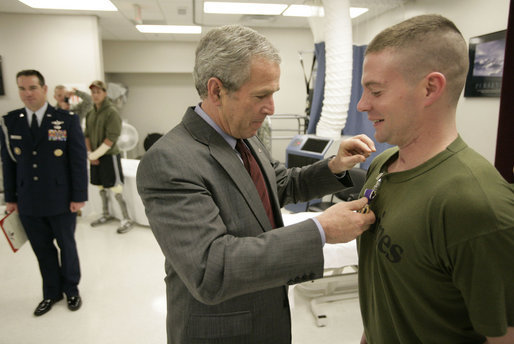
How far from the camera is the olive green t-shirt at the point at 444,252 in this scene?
721 mm

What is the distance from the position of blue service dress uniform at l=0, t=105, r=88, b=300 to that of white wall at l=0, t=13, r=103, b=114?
3.56 meters

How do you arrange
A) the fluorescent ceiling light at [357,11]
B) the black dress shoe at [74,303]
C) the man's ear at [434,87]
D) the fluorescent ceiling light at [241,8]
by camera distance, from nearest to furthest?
the man's ear at [434,87]
the black dress shoe at [74,303]
the fluorescent ceiling light at [241,8]
the fluorescent ceiling light at [357,11]

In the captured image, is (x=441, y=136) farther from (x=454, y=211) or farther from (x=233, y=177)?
(x=233, y=177)

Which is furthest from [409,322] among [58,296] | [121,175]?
[121,175]

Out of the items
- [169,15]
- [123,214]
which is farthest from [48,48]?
[123,214]

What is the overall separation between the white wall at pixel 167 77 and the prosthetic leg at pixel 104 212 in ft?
12.8

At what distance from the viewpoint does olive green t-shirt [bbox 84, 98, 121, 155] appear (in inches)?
160

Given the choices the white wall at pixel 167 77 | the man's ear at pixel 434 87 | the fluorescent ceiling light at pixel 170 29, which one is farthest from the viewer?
the white wall at pixel 167 77

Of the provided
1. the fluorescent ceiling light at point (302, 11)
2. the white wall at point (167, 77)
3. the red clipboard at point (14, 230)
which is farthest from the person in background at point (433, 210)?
the white wall at point (167, 77)

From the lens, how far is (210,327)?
41.4 inches

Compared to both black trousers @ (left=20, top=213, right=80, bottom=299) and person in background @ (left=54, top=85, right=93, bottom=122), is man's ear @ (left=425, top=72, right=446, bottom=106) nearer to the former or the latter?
black trousers @ (left=20, top=213, right=80, bottom=299)

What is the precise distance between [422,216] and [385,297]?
28 centimetres

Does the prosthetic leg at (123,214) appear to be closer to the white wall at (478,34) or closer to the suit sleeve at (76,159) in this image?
the suit sleeve at (76,159)

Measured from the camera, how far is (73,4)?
499cm
